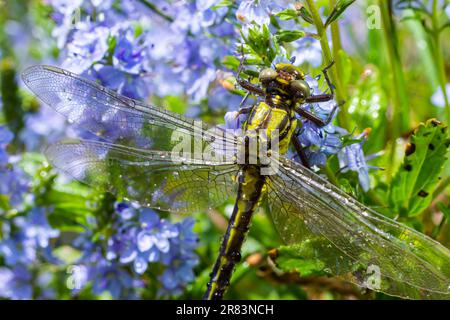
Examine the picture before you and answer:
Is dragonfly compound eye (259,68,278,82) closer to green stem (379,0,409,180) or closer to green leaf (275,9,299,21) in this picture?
green leaf (275,9,299,21)

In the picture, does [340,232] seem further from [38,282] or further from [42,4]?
[42,4]

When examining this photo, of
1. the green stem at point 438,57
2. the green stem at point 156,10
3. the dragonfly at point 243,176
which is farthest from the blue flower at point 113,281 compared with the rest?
the green stem at point 438,57

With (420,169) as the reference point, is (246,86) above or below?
above

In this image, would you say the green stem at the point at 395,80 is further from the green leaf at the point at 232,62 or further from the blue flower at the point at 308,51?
the green leaf at the point at 232,62

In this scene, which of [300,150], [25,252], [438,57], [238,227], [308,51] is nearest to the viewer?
[300,150]

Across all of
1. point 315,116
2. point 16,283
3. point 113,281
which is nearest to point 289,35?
point 315,116

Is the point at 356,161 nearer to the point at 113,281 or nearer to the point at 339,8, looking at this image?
the point at 339,8
